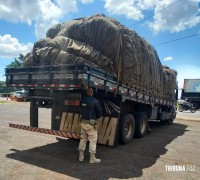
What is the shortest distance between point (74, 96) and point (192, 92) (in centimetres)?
2603

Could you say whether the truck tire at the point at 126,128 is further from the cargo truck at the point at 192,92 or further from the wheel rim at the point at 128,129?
the cargo truck at the point at 192,92

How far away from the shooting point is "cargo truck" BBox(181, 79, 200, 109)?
29566 mm

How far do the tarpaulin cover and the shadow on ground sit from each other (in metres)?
2.15

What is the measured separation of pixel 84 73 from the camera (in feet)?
18.9

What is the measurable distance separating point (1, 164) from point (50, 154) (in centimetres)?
135

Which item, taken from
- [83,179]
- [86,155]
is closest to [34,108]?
[86,155]

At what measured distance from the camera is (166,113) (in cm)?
1370

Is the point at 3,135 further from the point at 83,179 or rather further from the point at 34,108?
the point at 83,179

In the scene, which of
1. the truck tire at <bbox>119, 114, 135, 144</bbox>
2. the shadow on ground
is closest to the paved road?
the shadow on ground

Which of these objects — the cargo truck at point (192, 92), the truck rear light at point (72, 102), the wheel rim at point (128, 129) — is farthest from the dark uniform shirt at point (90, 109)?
the cargo truck at point (192, 92)

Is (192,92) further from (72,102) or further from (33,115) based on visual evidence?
(33,115)

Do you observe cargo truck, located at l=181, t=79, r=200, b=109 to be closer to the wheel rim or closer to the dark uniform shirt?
the wheel rim

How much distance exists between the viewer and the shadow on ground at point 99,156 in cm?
511

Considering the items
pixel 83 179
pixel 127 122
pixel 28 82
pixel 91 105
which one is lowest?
pixel 83 179
